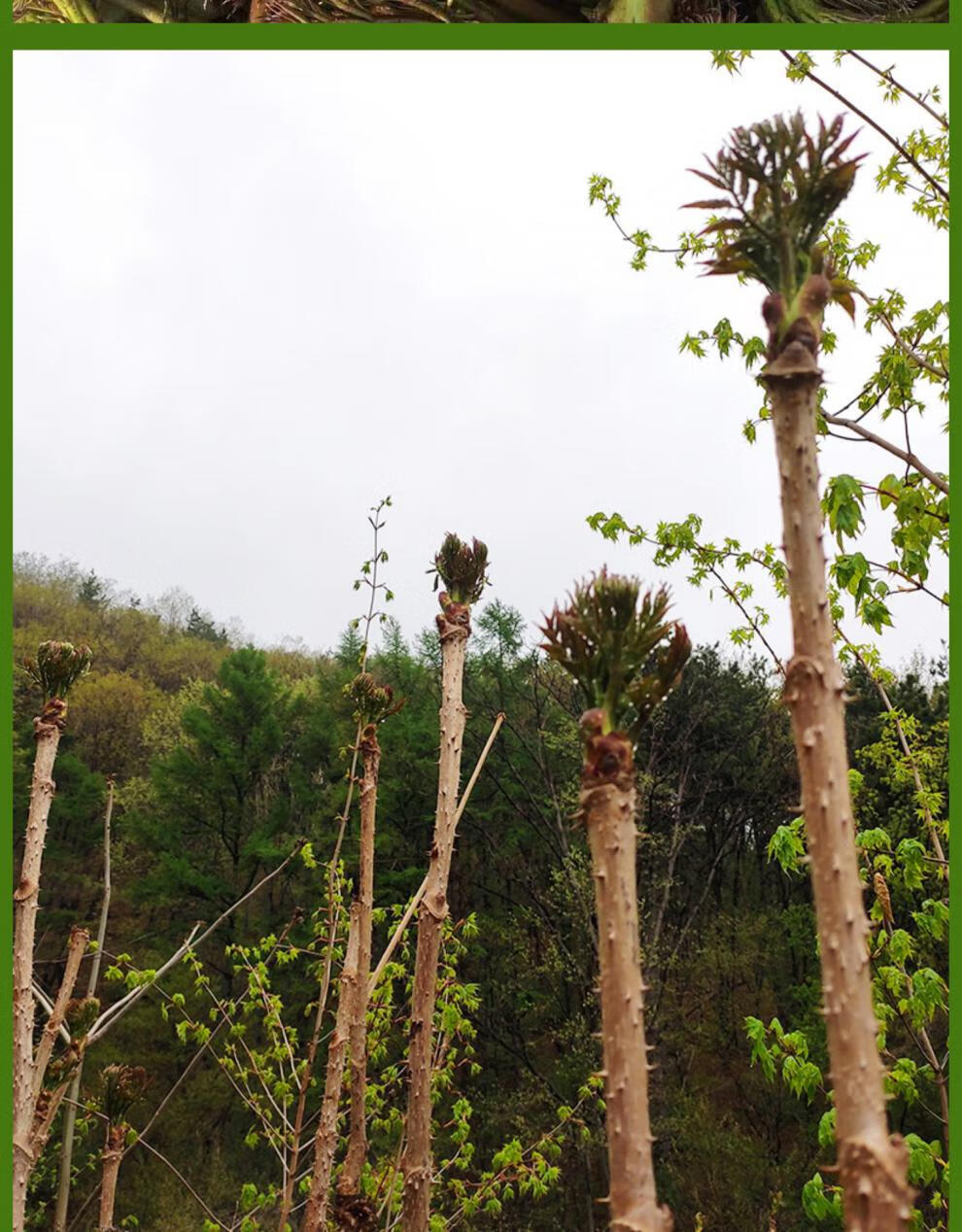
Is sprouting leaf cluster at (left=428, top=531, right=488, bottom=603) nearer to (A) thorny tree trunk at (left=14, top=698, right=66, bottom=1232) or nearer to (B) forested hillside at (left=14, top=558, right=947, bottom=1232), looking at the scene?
(A) thorny tree trunk at (left=14, top=698, right=66, bottom=1232)

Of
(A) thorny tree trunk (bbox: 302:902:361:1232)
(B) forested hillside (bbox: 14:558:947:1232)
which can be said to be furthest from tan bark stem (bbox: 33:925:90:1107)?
(B) forested hillside (bbox: 14:558:947:1232)

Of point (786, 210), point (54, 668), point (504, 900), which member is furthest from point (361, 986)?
point (504, 900)

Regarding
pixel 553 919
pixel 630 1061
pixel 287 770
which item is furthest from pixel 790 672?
pixel 287 770

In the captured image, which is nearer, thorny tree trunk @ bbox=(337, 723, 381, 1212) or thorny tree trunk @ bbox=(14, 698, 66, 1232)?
thorny tree trunk @ bbox=(14, 698, 66, 1232)

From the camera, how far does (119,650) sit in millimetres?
20531

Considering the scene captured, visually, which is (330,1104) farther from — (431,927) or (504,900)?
(504,900)

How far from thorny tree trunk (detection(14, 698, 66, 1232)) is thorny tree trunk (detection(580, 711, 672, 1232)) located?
1003 millimetres

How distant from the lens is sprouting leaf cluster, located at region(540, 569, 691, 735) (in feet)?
3.07

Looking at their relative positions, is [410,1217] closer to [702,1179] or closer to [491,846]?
[702,1179]

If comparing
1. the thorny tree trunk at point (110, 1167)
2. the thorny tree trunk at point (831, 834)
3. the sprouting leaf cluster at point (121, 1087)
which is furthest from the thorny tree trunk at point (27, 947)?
the thorny tree trunk at point (831, 834)

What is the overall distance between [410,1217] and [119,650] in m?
19.9

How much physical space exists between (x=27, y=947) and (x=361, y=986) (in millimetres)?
842

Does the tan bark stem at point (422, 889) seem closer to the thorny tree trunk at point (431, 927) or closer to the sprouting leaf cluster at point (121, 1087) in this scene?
the thorny tree trunk at point (431, 927)

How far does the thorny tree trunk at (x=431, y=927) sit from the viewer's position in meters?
1.84
